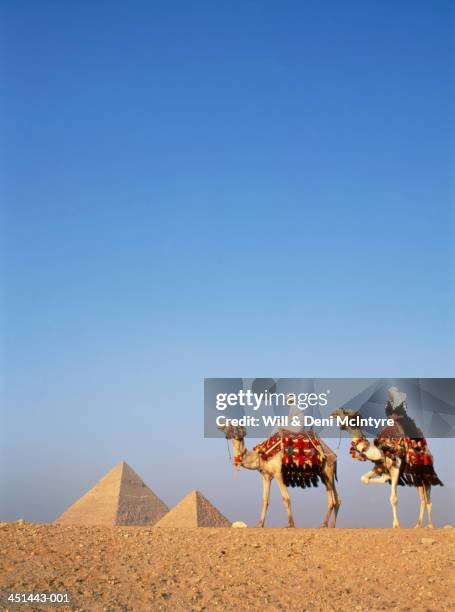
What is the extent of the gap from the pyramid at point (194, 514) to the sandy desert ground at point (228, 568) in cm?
2028

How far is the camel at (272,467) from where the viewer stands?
2009 centimetres

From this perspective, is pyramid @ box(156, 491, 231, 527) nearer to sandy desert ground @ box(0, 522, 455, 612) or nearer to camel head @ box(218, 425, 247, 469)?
camel head @ box(218, 425, 247, 469)

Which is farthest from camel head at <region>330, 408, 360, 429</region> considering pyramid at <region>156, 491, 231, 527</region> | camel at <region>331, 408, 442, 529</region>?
pyramid at <region>156, 491, 231, 527</region>

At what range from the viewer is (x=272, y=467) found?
20359 mm

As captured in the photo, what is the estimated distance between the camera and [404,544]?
652 inches

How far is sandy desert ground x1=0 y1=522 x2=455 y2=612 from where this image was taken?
13.4 m

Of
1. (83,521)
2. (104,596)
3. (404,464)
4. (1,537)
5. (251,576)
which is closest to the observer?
(104,596)

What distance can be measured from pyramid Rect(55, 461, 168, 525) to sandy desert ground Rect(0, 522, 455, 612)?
2368 cm

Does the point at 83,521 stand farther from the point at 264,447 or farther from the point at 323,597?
the point at 323,597

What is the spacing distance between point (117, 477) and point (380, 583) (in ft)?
93.5

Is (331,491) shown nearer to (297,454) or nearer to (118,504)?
(297,454)

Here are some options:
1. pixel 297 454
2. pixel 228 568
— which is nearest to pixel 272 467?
pixel 297 454

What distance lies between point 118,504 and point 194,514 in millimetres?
4712

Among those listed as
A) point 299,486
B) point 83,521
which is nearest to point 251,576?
point 299,486
